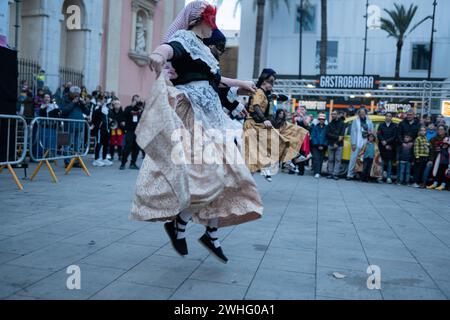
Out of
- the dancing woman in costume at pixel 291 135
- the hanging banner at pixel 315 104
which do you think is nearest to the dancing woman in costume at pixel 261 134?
the dancing woman in costume at pixel 291 135

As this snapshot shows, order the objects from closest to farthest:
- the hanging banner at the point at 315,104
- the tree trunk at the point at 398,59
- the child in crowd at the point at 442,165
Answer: the child in crowd at the point at 442,165
the hanging banner at the point at 315,104
the tree trunk at the point at 398,59

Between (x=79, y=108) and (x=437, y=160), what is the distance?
8716 mm

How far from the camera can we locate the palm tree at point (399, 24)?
106 ft

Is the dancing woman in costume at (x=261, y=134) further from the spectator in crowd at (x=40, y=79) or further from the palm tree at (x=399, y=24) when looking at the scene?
the palm tree at (x=399, y=24)

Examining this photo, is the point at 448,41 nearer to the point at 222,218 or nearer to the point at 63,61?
the point at 63,61

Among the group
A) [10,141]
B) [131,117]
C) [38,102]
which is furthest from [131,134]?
[10,141]

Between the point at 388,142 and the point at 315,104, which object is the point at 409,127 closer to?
the point at 388,142

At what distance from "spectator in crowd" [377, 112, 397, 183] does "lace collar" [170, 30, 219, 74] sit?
30.9ft

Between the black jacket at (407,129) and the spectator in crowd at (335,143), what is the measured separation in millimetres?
1441

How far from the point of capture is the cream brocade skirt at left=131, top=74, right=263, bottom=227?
10.5 feet

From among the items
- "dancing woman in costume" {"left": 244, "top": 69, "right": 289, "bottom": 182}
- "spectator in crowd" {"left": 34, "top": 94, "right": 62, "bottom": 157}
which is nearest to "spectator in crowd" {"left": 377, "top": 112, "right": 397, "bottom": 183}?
"dancing woman in costume" {"left": 244, "top": 69, "right": 289, "bottom": 182}

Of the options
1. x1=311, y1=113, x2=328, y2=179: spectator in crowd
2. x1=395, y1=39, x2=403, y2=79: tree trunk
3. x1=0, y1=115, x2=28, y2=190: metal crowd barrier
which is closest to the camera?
x1=0, y1=115, x2=28, y2=190: metal crowd barrier

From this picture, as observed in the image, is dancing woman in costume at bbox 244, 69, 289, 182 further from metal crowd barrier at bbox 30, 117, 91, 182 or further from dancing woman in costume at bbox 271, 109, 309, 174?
metal crowd barrier at bbox 30, 117, 91, 182
